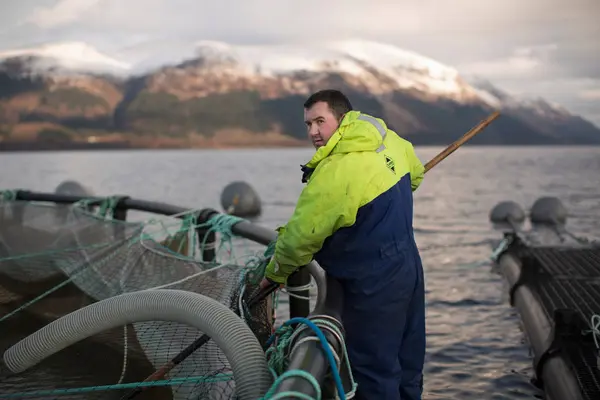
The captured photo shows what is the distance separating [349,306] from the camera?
4293 millimetres

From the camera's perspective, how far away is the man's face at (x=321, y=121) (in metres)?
4.36

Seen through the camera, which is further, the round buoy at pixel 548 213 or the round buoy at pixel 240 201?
the round buoy at pixel 240 201

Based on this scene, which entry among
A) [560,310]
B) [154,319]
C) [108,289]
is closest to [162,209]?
[108,289]

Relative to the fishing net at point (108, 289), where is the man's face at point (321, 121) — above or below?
above

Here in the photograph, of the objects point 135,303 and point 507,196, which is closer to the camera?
point 135,303

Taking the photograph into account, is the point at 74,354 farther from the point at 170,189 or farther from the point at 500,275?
the point at 170,189

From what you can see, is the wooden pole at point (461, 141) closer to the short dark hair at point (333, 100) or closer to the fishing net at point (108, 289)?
the short dark hair at point (333, 100)

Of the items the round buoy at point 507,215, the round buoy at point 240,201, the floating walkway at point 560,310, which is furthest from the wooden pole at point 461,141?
the round buoy at point 240,201

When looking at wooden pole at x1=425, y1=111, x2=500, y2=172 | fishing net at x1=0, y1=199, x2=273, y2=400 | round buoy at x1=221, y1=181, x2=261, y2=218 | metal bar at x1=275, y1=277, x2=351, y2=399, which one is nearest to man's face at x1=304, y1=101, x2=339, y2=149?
metal bar at x1=275, y1=277, x2=351, y2=399

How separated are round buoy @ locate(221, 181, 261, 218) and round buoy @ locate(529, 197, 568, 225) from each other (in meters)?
12.6

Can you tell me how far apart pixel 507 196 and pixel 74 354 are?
49.2 m

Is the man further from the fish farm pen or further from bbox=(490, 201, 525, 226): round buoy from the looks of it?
bbox=(490, 201, 525, 226): round buoy

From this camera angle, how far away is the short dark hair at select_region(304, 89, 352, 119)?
4359mm

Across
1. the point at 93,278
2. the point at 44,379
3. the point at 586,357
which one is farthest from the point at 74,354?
the point at 586,357
